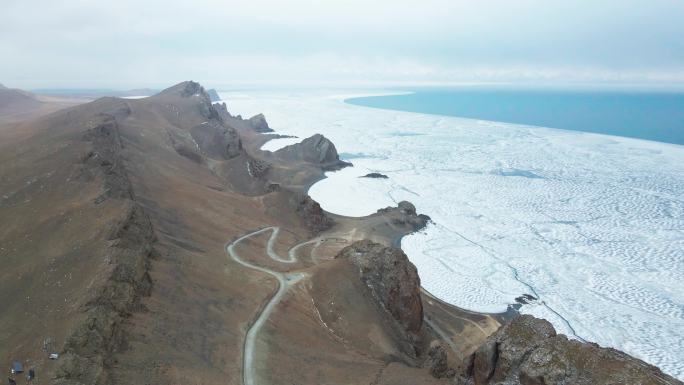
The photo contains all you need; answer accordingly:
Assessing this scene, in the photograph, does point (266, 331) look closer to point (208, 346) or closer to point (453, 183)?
point (208, 346)

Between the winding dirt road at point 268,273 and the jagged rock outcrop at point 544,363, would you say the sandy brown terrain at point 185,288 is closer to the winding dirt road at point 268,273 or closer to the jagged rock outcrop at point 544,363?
the winding dirt road at point 268,273

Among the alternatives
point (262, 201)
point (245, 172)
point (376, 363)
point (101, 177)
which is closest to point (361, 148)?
point (245, 172)

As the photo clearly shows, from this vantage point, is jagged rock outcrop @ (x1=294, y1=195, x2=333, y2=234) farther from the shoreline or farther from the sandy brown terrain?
the shoreline

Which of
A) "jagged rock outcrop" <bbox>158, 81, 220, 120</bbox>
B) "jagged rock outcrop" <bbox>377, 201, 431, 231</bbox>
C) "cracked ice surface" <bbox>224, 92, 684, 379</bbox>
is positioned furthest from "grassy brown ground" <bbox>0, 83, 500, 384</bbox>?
"jagged rock outcrop" <bbox>158, 81, 220, 120</bbox>

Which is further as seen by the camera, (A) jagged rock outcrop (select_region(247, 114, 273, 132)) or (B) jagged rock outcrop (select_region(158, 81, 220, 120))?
(A) jagged rock outcrop (select_region(247, 114, 273, 132))

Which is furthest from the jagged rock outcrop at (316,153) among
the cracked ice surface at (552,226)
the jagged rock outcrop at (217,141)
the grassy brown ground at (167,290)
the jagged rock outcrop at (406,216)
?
the grassy brown ground at (167,290)

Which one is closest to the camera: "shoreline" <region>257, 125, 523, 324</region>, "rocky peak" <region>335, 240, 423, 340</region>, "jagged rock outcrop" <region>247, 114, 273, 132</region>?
"rocky peak" <region>335, 240, 423, 340</region>

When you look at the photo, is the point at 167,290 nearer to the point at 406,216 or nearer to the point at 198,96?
the point at 406,216
